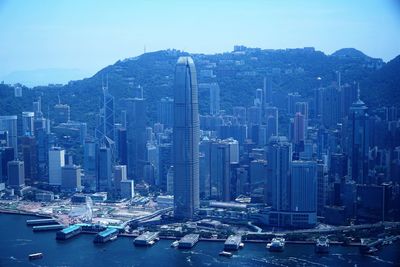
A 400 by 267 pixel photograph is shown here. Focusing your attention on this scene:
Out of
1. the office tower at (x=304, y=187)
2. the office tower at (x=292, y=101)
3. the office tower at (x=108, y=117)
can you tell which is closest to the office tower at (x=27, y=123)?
the office tower at (x=108, y=117)

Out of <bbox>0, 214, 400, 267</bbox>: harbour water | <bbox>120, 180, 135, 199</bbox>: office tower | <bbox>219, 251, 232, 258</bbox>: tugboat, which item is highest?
<bbox>120, 180, 135, 199</bbox>: office tower

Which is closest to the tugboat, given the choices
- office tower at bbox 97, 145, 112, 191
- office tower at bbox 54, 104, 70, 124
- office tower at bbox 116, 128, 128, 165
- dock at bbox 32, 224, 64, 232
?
dock at bbox 32, 224, 64, 232

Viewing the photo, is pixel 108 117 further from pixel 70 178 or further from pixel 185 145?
pixel 185 145

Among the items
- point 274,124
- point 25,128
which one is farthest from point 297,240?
point 25,128

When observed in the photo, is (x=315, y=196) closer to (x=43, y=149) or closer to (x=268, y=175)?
(x=268, y=175)

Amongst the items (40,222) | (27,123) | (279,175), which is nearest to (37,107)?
(27,123)

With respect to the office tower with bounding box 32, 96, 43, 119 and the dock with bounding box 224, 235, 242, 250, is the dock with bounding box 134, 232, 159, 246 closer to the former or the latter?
the dock with bounding box 224, 235, 242, 250
